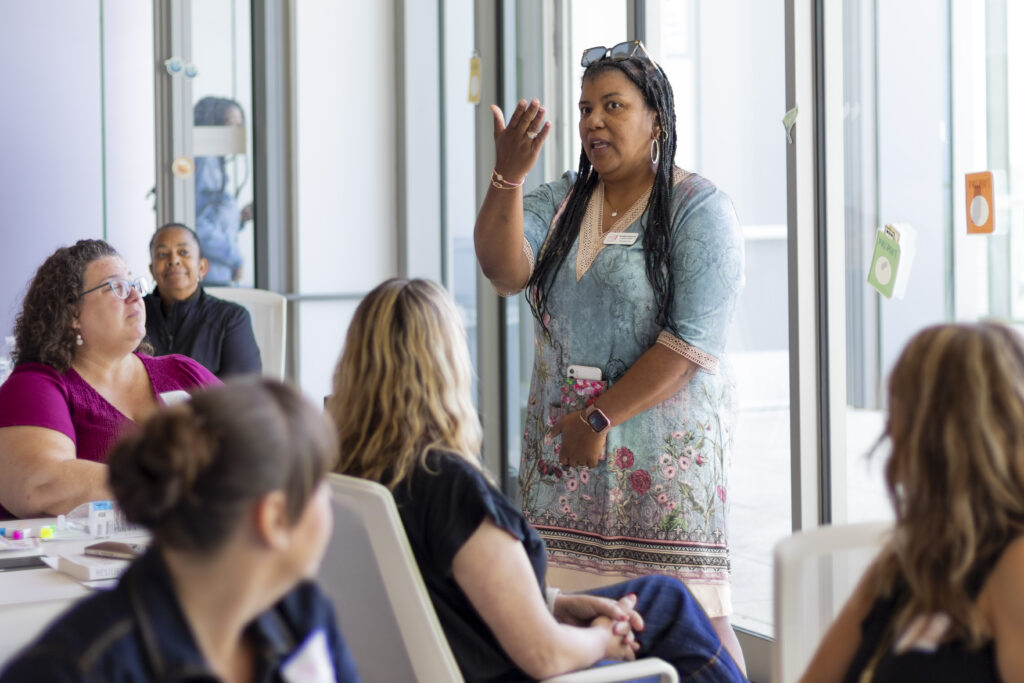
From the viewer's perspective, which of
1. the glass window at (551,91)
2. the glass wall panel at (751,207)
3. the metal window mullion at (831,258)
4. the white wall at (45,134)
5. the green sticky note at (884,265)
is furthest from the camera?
the white wall at (45,134)

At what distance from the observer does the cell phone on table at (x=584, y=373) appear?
245 centimetres

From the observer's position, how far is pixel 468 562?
1656 millimetres

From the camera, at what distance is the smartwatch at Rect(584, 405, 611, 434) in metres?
2.36

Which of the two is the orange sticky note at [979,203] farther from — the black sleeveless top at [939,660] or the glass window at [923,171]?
the black sleeveless top at [939,660]

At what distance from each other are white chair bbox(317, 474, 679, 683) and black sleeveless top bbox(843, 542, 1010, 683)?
557 mm

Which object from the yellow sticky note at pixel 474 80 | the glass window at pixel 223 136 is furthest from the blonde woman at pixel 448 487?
the glass window at pixel 223 136

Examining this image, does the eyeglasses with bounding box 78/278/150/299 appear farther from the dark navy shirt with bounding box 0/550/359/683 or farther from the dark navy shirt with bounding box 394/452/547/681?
the dark navy shirt with bounding box 0/550/359/683

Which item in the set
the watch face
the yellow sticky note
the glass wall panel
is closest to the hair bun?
the watch face

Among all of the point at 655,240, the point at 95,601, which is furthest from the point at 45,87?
the point at 95,601

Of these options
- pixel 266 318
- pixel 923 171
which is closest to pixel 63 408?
pixel 923 171

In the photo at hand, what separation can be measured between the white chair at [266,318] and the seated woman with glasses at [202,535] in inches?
144

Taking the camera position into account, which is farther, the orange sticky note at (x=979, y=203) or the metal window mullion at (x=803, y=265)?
the metal window mullion at (x=803, y=265)

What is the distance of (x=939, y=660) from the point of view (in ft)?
4.03

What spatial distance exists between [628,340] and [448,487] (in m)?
0.85
